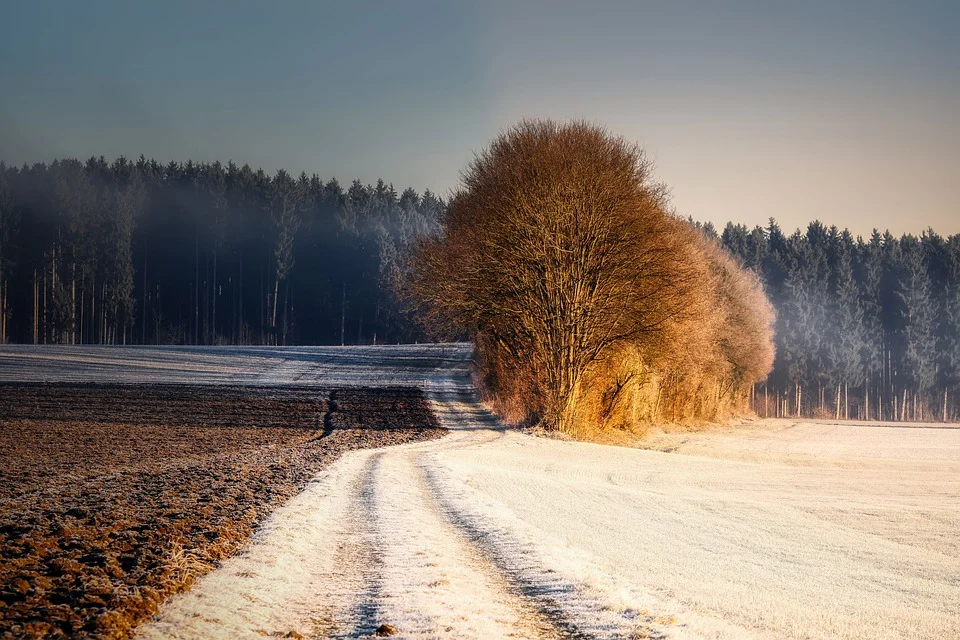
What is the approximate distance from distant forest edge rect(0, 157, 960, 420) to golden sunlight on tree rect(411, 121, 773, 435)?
5175cm

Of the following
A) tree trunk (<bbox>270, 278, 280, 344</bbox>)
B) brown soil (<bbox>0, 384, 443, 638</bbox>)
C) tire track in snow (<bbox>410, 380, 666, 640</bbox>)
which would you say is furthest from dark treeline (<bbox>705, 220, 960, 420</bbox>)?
tire track in snow (<bbox>410, 380, 666, 640</bbox>)

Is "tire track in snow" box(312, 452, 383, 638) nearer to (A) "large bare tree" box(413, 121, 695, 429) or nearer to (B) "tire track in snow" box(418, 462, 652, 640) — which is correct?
(B) "tire track in snow" box(418, 462, 652, 640)

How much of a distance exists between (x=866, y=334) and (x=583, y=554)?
96.0 meters

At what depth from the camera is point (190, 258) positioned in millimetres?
95562

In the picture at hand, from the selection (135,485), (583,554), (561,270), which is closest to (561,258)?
(561,270)

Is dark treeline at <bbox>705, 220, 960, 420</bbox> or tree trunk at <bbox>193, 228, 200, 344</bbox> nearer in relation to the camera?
dark treeline at <bbox>705, 220, 960, 420</bbox>

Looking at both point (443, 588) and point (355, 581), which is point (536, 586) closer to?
point (443, 588)

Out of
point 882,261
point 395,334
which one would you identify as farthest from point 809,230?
point 395,334

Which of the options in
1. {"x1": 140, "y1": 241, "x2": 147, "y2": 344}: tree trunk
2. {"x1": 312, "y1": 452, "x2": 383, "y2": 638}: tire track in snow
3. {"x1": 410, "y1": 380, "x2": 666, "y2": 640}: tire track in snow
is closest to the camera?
{"x1": 312, "y1": 452, "x2": 383, "y2": 638}: tire track in snow

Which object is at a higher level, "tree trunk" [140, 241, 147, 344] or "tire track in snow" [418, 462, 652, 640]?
"tree trunk" [140, 241, 147, 344]

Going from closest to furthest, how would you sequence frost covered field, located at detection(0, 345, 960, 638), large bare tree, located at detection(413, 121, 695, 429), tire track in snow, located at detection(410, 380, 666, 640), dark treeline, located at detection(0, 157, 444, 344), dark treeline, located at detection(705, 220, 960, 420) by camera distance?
tire track in snow, located at detection(410, 380, 666, 640), frost covered field, located at detection(0, 345, 960, 638), large bare tree, located at detection(413, 121, 695, 429), dark treeline, located at detection(0, 157, 444, 344), dark treeline, located at detection(705, 220, 960, 420)

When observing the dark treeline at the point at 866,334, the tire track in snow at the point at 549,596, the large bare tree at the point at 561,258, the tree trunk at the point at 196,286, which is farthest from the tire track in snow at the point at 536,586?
the tree trunk at the point at 196,286

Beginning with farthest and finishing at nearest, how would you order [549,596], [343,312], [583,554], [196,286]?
[343,312], [196,286], [583,554], [549,596]

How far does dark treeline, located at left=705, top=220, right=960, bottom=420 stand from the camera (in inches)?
3529
